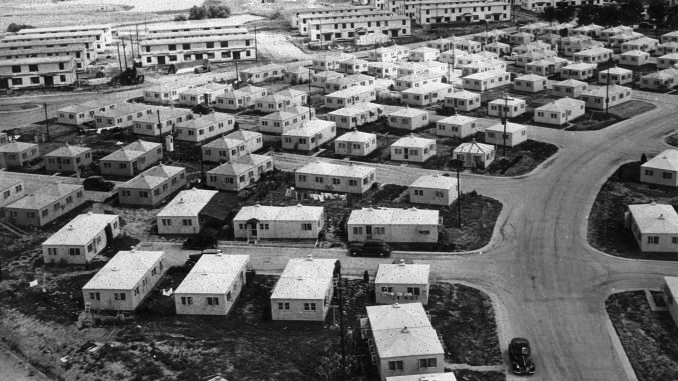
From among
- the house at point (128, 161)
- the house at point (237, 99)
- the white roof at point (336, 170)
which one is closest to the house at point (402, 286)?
the white roof at point (336, 170)

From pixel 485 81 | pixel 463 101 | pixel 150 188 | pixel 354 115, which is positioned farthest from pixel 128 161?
pixel 485 81

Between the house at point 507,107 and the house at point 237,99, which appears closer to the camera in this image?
the house at point 507,107

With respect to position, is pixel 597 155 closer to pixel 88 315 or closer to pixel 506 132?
pixel 506 132

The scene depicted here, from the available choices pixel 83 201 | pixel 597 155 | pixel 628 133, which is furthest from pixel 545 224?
pixel 83 201

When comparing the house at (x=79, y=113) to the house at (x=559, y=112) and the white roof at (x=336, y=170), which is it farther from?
the house at (x=559, y=112)

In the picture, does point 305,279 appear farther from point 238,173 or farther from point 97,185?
point 97,185

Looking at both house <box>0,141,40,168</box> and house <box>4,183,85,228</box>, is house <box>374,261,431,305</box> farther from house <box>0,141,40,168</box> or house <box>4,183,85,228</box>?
house <box>0,141,40,168</box>
